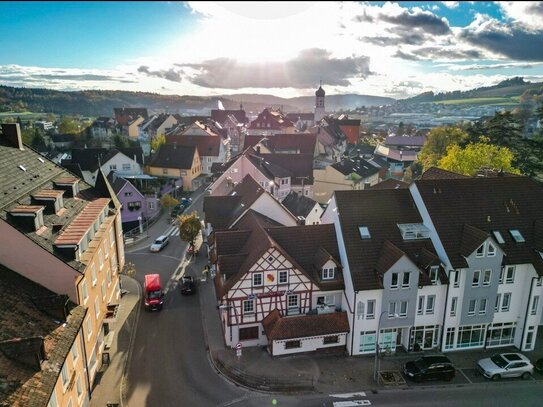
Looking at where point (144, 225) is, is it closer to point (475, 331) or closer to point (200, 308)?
point (200, 308)

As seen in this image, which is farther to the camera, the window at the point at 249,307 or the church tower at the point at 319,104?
the church tower at the point at 319,104

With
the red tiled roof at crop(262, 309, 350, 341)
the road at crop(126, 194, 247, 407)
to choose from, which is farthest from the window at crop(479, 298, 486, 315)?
the road at crop(126, 194, 247, 407)

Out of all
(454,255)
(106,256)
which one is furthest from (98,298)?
(454,255)

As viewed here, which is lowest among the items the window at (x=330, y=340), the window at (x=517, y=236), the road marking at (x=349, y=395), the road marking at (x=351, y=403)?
the road marking at (x=349, y=395)

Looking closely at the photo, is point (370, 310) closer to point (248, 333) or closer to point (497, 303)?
point (248, 333)

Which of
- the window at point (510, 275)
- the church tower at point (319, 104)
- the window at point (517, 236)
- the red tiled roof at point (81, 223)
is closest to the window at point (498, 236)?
the window at point (517, 236)

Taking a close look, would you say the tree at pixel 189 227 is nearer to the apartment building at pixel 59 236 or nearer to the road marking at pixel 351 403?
the apartment building at pixel 59 236

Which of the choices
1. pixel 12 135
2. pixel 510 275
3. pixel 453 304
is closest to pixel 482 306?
pixel 453 304
